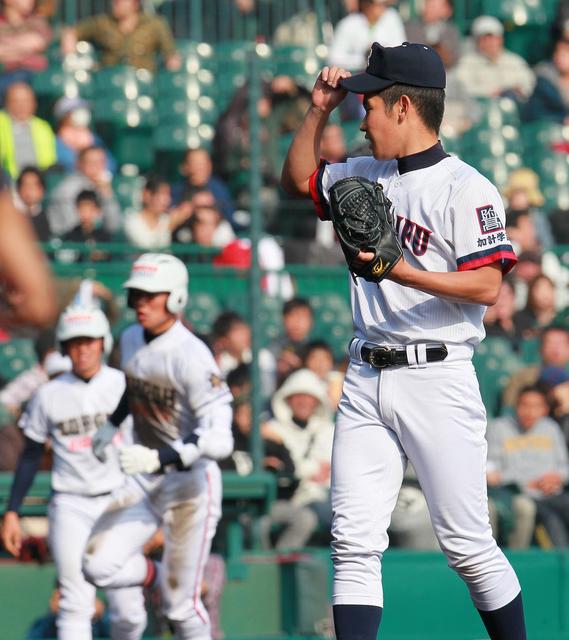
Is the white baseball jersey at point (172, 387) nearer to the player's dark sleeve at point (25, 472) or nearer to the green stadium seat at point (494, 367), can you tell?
the player's dark sleeve at point (25, 472)

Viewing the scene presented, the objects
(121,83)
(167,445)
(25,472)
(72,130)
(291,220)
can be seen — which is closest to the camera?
(167,445)

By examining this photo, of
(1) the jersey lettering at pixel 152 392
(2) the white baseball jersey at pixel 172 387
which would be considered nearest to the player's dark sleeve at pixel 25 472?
(2) the white baseball jersey at pixel 172 387

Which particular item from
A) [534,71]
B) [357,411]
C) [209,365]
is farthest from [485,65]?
[357,411]

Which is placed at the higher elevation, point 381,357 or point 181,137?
point 181,137

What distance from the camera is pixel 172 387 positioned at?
21.6 feet

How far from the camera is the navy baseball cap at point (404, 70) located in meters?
4.77

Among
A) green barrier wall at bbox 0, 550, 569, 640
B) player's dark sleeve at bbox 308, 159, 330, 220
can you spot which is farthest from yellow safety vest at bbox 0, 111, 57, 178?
player's dark sleeve at bbox 308, 159, 330, 220

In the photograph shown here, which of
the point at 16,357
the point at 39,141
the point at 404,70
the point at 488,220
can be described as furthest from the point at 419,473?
the point at 39,141

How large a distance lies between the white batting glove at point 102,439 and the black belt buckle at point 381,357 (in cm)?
226

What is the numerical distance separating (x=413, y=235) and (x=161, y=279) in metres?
2.11

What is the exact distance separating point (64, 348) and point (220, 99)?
4.42 m

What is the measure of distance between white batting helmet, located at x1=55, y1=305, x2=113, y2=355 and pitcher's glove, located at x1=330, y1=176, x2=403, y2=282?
2841 millimetres

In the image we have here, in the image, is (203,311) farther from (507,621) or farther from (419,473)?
(507,621)

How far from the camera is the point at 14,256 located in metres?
2.99
